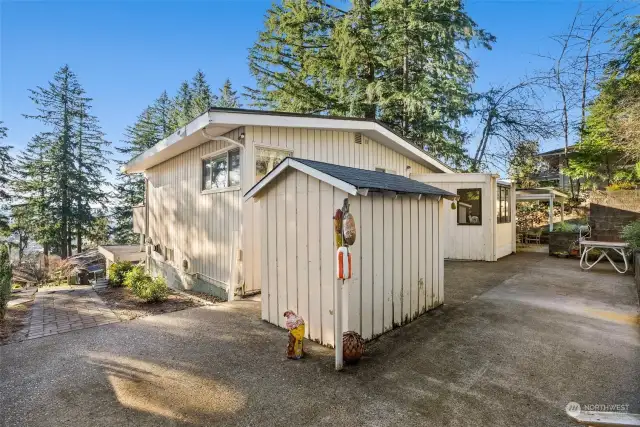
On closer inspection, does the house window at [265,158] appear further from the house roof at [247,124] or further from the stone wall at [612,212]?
the stone wall at [612,212]

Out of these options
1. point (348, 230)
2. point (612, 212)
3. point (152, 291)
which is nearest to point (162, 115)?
point (152, 291)

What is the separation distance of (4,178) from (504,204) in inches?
1143

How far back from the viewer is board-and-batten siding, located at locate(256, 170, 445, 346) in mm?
3264

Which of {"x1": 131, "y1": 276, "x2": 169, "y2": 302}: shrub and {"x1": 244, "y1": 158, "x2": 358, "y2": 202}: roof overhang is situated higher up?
{"x1": 244, "y1": 158, "x2": 358, "y2": 202}: roof overhang

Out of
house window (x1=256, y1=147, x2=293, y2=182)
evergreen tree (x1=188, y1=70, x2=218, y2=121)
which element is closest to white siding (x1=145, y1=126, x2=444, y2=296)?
house window (x1=256, y1=147, x2=293, y2=182)

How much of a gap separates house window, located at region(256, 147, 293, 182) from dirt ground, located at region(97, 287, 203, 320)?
2.51 m

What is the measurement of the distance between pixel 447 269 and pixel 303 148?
4.73 m

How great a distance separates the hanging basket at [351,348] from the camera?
282 cm

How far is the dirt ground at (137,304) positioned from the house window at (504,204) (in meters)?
8.81

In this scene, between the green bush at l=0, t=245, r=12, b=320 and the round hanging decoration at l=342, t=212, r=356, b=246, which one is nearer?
the round hanging decoration at l=342, t=212, r=356, b=246

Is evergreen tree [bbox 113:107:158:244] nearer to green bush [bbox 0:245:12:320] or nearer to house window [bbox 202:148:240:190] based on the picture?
house window [bbox 202:148:240:190]

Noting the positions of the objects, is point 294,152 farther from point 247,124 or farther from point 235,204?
point 235,204

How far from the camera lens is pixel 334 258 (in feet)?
10.5

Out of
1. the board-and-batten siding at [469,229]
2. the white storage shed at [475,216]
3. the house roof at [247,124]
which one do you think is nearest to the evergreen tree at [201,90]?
the house roof at [247,124]
